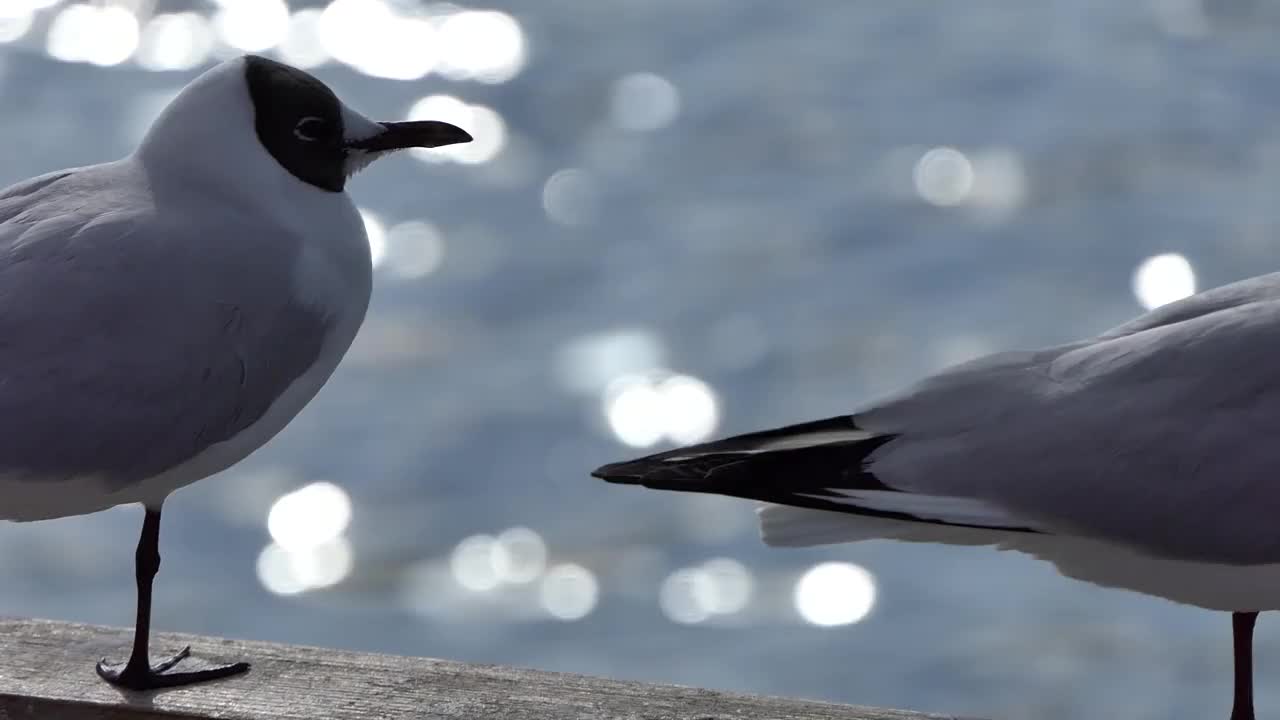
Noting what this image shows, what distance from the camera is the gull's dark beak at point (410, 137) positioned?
10.1 ft

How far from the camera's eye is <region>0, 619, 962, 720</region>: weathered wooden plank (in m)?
2.91

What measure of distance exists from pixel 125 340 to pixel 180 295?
Answer: 100 mm

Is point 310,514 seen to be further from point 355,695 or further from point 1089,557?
point 1089,557

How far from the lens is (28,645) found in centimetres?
315

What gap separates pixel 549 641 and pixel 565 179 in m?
5.22

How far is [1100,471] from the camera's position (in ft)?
9.66

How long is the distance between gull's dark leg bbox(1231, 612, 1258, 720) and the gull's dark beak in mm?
1423

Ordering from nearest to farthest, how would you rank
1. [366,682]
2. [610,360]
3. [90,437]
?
[90,437] → [366,682] → [610,360]

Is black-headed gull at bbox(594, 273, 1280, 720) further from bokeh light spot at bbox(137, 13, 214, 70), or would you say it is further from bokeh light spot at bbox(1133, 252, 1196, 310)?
bokeh light spot at bbox(137, 13, 214, 70)

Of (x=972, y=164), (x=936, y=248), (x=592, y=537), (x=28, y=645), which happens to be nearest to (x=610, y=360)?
(x=592, y=537)

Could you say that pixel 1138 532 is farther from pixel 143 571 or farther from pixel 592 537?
pixel 592 537

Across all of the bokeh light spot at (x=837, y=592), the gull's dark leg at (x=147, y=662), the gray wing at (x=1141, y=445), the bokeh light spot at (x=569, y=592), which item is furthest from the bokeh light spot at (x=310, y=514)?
the gray wing at (x=1141, y=445)

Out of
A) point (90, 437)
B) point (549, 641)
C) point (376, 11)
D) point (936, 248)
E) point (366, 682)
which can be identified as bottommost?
point (366, 682)

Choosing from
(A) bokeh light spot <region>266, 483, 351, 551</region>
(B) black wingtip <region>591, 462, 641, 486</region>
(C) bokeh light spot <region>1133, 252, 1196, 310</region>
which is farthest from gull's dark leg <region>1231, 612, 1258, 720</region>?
(C) bokeh light spot <region>1133, 252, 1196, 310</region>
